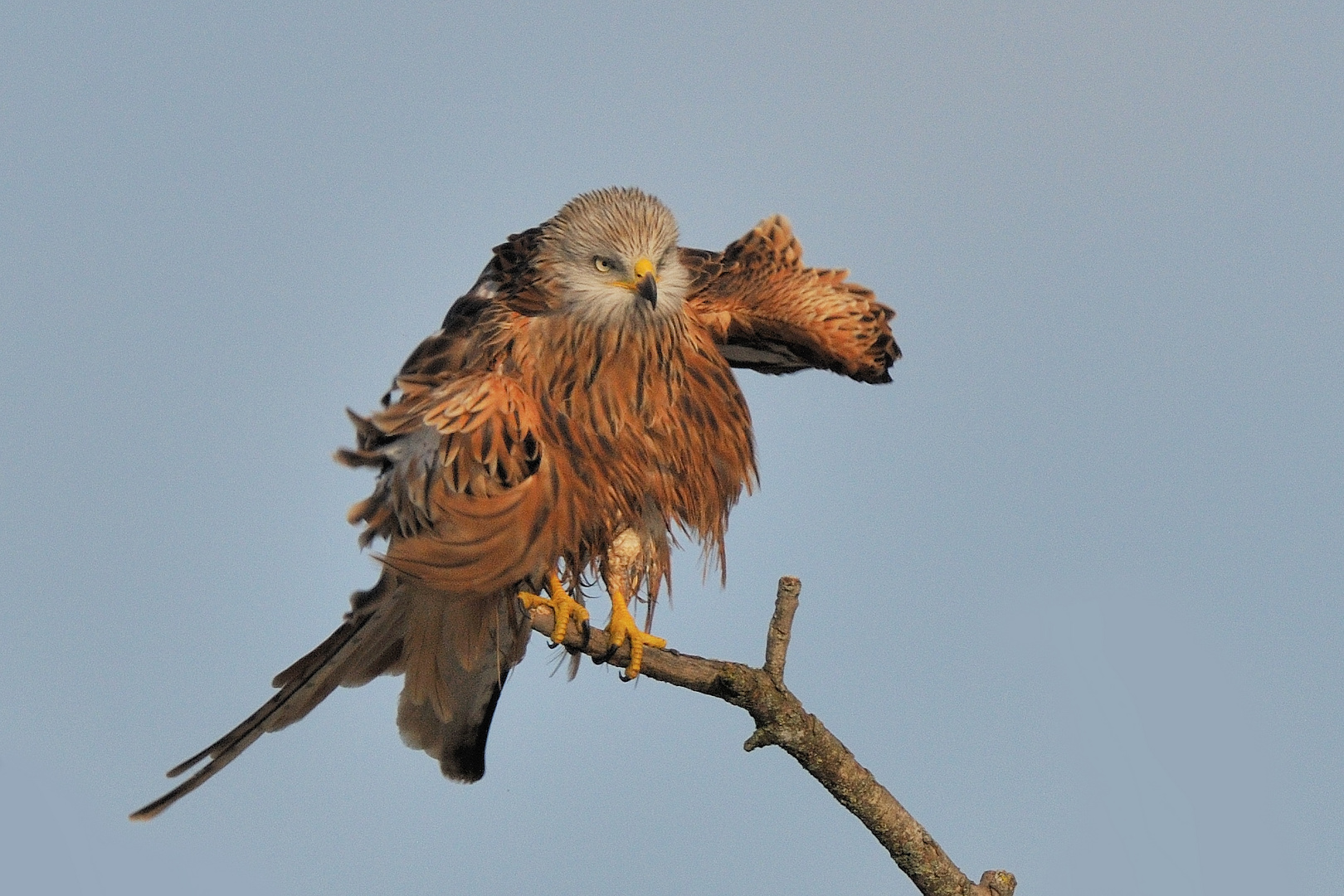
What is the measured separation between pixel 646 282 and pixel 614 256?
0.22 meters

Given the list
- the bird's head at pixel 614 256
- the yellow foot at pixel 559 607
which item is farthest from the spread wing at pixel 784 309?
the yellow foot at pixel 559 607

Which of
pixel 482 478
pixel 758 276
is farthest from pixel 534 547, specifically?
pixel 758 276

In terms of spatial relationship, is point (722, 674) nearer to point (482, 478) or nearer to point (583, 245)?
point (482, 478)

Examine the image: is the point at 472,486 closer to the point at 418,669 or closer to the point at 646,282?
the point at 646,282

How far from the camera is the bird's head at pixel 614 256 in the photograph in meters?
6.15

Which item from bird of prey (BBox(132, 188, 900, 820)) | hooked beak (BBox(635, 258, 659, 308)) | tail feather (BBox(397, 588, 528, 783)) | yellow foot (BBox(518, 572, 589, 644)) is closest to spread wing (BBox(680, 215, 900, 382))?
bird of prey (BBox(132, 188, 900, 820))

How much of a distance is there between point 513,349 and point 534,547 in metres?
0.82

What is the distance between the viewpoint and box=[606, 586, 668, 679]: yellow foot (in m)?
6.12

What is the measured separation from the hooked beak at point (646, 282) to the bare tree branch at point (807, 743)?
1.22m

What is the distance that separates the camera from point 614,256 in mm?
6152

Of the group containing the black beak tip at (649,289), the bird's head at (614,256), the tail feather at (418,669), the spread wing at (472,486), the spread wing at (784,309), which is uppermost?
the spread wing at (784,309)

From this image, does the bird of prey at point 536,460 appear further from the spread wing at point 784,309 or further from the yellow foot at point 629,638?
the spread wing at point 784,309

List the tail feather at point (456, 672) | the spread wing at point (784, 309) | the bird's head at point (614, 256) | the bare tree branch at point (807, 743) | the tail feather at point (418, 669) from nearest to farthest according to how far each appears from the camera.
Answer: the bare tree branch at point (807, 743) < the bird's head at point (614, 256) < the tail feather at point (418, 669) < the tail feather at point (456, 672) < the spread wing at point (784, 309)

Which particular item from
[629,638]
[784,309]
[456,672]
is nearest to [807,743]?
[629,638]
